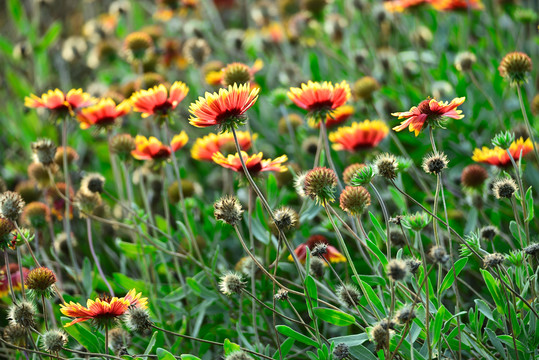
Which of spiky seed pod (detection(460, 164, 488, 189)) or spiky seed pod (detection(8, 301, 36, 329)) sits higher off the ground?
spiky seed pod (detection(460, 164, 488, 189))

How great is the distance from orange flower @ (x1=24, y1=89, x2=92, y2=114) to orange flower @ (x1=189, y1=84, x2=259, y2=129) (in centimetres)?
83

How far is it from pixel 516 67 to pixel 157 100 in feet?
4.29

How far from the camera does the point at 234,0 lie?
5.77 meters

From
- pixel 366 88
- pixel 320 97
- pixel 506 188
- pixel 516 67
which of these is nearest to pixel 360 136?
pixel 320 97

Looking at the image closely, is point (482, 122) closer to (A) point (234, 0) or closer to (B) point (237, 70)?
(B) point (237, 70)

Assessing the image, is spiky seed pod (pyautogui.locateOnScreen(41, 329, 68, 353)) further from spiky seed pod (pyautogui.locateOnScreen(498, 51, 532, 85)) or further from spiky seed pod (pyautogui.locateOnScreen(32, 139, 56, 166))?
spiky seed pod (pyautogui.locateOnScreen(498, 51, 532, 85))

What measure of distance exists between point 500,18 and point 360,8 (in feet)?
3.56

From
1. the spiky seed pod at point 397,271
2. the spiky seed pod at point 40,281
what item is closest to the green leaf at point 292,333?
the spiky seed pod at point 397,271

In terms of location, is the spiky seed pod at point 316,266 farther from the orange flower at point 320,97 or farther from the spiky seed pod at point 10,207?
the spiky seed pod at point 10,207

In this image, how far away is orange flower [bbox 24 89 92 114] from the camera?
88.4 inches

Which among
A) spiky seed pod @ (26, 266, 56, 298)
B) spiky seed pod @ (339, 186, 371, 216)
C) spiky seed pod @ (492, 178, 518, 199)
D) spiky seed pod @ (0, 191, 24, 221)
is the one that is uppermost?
spiky seed pod @ (492, 178, 518, 199)

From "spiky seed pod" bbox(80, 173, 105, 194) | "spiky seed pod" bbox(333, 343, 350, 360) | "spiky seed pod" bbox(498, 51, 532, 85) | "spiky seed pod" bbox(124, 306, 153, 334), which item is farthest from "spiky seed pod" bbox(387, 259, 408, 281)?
"spiky seed pod" bbox(80, 173, 105, 194)

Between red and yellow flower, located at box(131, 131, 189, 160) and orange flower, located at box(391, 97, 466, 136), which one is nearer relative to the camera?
orange flower, located at box(391, 97, 466, 136)

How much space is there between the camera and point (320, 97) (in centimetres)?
196
